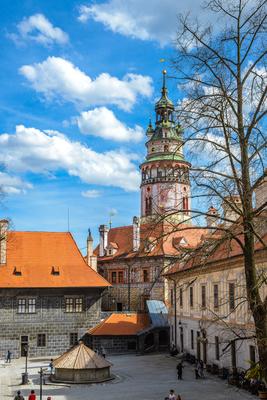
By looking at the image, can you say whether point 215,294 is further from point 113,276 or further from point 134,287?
point 113,276

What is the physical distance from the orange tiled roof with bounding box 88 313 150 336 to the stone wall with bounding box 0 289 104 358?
83cm

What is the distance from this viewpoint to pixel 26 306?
3928 centimetres

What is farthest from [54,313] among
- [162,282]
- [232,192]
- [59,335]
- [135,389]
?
[232,192]

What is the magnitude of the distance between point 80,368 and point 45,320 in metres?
12.6

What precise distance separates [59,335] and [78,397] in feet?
52.7

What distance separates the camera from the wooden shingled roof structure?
1086 inches

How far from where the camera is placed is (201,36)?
10.4 metres

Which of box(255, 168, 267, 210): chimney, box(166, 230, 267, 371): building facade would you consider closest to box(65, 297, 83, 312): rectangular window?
box(166, 230, 267, 371): building facade

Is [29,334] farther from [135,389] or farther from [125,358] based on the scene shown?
[135,389]

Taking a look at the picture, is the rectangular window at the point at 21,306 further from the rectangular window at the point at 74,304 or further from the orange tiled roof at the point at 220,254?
the orange tiled roof at the point at 220,254

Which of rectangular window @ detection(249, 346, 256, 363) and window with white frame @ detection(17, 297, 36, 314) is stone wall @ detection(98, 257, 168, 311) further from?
rectangular window @ detection(249, 346, 256, 363)

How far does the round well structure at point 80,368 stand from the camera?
2759cm

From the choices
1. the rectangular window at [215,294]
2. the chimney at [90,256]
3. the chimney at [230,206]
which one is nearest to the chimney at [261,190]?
the chimney at [230,206]

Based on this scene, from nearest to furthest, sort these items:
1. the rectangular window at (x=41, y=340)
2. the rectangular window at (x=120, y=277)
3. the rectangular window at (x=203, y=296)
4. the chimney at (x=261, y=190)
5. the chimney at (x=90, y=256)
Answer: the chimney at (x=261, y=190) → the rectangular window at (x=203, y=296) → the rectangular window at (x=41, y=340) → the chimney at (x=90, y=256) → the rectangular window at (x=120, y=277)
